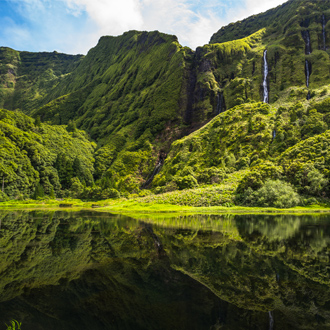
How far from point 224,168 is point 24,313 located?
316 ft

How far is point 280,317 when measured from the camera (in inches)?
365

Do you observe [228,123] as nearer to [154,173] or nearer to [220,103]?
[220,103]

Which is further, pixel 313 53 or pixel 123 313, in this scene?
pixel 313 53

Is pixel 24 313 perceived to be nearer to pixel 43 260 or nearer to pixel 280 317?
pixel 43 260

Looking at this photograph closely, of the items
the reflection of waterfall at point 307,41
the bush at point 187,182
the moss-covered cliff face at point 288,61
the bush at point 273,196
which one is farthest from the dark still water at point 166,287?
the reflection of waterfall at point 307,41

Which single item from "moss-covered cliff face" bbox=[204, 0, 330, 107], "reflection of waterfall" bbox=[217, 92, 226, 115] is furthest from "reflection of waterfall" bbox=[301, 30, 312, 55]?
"reflection of waterfall" bbox=[217, 92, 226, 115]

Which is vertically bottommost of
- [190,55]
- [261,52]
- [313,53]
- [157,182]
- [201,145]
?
[157,182]

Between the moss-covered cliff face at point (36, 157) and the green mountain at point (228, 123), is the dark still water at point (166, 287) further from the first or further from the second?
the moss-covered cliff face at point (36, 157)

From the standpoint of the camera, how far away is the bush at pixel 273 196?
220 ft

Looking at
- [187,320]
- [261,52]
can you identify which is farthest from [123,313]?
[261,52]

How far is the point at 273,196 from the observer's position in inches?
2702

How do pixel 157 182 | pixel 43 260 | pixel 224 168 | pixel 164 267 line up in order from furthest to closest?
pixel 157 182 < pixel 224 168 < pixel 43 260 < pixel 164 267

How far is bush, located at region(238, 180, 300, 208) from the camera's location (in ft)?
220

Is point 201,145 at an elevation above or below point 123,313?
above
